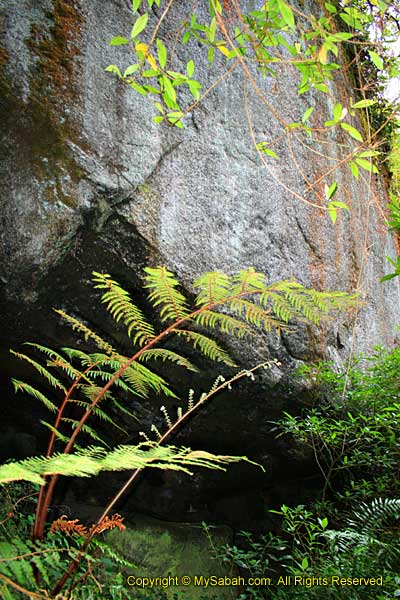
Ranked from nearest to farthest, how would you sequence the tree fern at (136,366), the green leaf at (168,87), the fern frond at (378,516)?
the tree fern at (136,366) < the green leaf at (168,87) < the fern frond at (378,516)

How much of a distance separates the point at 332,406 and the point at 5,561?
208cm

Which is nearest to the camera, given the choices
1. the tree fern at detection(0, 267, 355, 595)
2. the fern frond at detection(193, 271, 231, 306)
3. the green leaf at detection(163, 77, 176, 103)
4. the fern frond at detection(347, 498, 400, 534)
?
the tree fern at detection(0, 267, 355, 595)

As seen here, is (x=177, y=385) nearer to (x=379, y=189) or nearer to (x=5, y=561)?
(x=5, y=561)

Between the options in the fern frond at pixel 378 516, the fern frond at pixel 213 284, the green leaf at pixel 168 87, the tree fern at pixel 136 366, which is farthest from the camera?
the fern frond at pixel 378 516

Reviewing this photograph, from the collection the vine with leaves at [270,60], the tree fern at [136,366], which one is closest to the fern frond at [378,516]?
the tree fern at [136,366]

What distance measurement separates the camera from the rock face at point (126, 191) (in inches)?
78.8

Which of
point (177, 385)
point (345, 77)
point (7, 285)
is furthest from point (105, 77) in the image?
point (345, 77)

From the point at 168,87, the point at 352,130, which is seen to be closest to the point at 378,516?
the point at 352,130

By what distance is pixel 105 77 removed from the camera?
2188mm

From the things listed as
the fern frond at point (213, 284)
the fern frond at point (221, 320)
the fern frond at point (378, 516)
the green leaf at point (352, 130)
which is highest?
the green leaf at point (352, 130)

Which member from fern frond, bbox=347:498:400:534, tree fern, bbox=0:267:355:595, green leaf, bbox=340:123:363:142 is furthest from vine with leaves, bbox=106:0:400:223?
fern frond, bbox=347:498:400:534

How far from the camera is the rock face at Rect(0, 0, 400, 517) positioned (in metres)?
2.00

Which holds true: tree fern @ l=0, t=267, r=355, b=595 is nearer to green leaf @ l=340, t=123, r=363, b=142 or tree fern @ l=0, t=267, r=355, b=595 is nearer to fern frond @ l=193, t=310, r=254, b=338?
fern frond @ l=193, t=310, r=254, b=338

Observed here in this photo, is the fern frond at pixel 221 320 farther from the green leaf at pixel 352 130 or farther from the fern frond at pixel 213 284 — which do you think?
the green leaf at pixel 352 130
